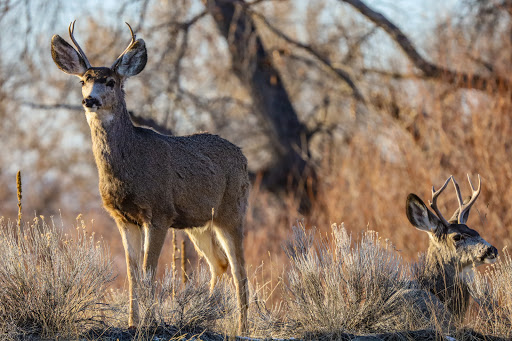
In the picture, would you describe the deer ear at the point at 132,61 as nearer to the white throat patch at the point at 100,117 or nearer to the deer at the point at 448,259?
the white throat patch at the point at 100,117

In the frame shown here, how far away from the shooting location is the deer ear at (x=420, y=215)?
323 inches

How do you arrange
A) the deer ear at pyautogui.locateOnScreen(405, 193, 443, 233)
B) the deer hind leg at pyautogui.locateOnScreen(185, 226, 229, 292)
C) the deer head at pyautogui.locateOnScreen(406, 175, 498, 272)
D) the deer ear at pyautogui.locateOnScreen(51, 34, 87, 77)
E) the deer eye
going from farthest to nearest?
the deer hind leg at pyautogui.locateOnScreen(185, 226, 229, 292) < the deer ear at pyautogui.locateOnScreen(405, 193, 443, 233) < the deer eye < the deer head at pyautogui.locateOnScreen(406, 175, 498, 272) < the deer ear at pyautogui.locateOnScreen(51, 34, 87, 77)

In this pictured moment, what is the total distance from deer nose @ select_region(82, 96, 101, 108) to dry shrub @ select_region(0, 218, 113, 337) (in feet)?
3.63

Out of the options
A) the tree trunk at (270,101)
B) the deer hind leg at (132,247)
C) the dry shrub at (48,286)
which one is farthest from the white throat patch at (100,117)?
the tree trunk at (270,101)

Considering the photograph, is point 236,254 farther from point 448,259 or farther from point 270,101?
point 270,101

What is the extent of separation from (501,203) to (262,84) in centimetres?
714

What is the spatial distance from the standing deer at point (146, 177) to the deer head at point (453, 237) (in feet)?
6.36

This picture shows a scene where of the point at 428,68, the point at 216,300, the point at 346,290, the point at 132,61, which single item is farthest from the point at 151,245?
the point at 428,68

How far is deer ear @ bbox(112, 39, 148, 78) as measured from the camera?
290 inches

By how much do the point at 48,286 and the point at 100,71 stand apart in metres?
2.03

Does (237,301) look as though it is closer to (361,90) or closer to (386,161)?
(386,161)

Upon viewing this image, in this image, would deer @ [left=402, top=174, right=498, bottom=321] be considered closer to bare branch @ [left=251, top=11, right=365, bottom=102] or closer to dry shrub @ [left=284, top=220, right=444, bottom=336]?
dry shrub @ [left=284, top=220, right=444, bottom=336]

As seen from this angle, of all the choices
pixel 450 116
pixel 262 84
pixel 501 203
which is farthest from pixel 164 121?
pixel 501 203

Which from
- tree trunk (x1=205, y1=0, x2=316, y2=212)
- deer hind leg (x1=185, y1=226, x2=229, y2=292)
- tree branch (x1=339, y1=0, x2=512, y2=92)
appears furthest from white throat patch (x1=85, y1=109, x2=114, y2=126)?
tree trunk (x1=205, y1=0, x2=316, y2=212)
